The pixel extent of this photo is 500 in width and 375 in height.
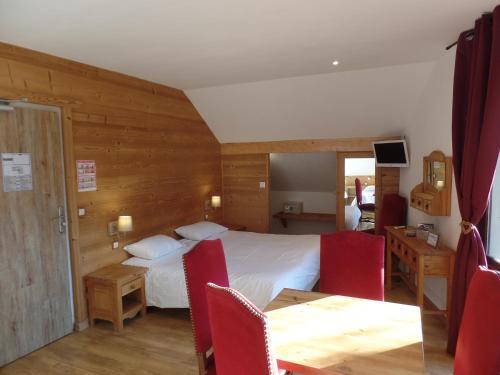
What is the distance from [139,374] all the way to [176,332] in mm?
636

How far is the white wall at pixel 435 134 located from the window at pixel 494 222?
11.9 inches

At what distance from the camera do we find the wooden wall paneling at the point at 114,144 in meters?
2.93

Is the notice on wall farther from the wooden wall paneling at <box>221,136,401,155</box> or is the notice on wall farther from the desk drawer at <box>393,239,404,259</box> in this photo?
the desk drawer at <box>393,239,404,259</box>

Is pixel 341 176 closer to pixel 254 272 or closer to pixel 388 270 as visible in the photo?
pixel 388 270

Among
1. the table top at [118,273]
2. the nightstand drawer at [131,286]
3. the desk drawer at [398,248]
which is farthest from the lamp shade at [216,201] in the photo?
the desk drawer at [398,248]

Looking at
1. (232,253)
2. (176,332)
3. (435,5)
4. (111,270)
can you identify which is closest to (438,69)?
(435,5)

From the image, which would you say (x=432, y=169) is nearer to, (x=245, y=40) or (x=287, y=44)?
(x=287, y=44)

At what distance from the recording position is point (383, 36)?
2.71 m

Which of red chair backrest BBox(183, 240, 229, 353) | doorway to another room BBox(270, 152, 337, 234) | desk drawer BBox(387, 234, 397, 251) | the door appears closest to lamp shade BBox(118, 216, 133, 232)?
the door

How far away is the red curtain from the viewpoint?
2.28 metres

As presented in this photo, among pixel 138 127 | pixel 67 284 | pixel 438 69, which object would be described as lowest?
pixel 67 284

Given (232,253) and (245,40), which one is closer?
(245,40)

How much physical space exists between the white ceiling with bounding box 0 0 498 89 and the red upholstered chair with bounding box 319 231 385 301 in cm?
153

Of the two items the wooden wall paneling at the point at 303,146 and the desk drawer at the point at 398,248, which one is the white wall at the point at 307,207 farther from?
the desk drawer at the point at 398,248
